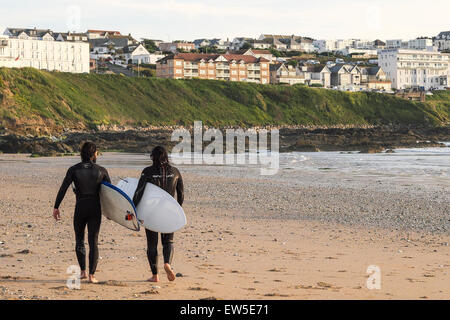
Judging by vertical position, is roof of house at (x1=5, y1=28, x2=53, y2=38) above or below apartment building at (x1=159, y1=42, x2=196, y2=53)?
below

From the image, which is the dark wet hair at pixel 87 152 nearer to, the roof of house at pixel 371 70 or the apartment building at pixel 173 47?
the roof of house at pixel 371 70

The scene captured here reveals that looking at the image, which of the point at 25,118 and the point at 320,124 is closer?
the point at 25,118

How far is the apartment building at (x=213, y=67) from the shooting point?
12701 centimetres

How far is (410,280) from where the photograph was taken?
9.01 meters

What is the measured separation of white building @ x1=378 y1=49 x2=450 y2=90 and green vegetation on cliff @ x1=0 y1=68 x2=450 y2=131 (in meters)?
30.6

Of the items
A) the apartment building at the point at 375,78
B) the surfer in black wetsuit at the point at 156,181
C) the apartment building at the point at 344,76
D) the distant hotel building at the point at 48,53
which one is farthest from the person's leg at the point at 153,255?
the apartment building at the point at 375,78

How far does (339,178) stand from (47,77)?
2844 inches

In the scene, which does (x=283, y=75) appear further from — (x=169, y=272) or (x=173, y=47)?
(x=169, y=272)

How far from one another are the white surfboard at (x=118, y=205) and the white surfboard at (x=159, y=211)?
12cm

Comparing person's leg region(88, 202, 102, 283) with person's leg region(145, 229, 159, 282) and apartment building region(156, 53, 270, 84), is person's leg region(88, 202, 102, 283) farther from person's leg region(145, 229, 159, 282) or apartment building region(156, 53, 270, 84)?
apartment building region(156, 53, 270, 84)

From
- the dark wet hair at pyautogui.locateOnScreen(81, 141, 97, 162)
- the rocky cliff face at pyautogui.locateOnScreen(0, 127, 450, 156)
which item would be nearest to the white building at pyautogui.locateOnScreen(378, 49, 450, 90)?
the rocky cliff face at pyautogui.locateOnScreen(0, 127, 450, 156)

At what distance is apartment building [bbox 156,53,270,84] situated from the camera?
127012 mm
